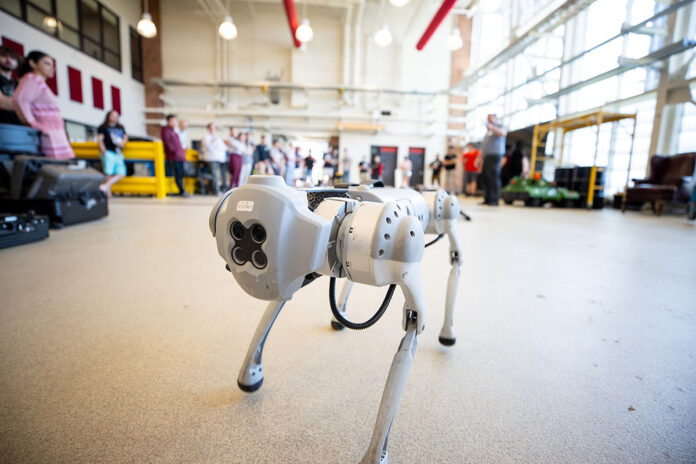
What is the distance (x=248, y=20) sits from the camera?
9688mm

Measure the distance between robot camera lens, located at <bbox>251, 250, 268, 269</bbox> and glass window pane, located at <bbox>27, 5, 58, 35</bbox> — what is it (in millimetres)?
8970

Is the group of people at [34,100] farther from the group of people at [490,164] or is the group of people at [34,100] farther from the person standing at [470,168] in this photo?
the person standing at [470,168]

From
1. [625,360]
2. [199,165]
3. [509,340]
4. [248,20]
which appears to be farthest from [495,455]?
[248,20]

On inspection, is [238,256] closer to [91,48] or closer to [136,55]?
[91,48]

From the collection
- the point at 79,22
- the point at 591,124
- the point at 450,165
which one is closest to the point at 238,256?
the point at 591,124

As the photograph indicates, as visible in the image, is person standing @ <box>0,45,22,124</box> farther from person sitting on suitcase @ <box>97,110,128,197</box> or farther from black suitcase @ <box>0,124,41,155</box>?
person sitting on suitcase @ <box>97,110,128,197</box>

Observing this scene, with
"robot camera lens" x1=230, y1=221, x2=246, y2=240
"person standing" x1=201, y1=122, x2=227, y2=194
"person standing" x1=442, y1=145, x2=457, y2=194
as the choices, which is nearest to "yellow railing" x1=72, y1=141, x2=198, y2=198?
"person standing" x1=201, y1=122, x2=227, y2=194

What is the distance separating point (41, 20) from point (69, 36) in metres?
0.75

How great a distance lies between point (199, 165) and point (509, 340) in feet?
24.3

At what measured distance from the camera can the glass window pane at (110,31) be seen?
8.26m

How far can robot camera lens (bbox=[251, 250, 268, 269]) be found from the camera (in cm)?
41

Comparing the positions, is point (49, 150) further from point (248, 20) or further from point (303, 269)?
point (248, 20)

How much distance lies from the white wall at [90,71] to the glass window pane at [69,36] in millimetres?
169

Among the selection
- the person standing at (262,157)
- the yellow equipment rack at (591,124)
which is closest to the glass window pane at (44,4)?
the person standing at (262,157)
